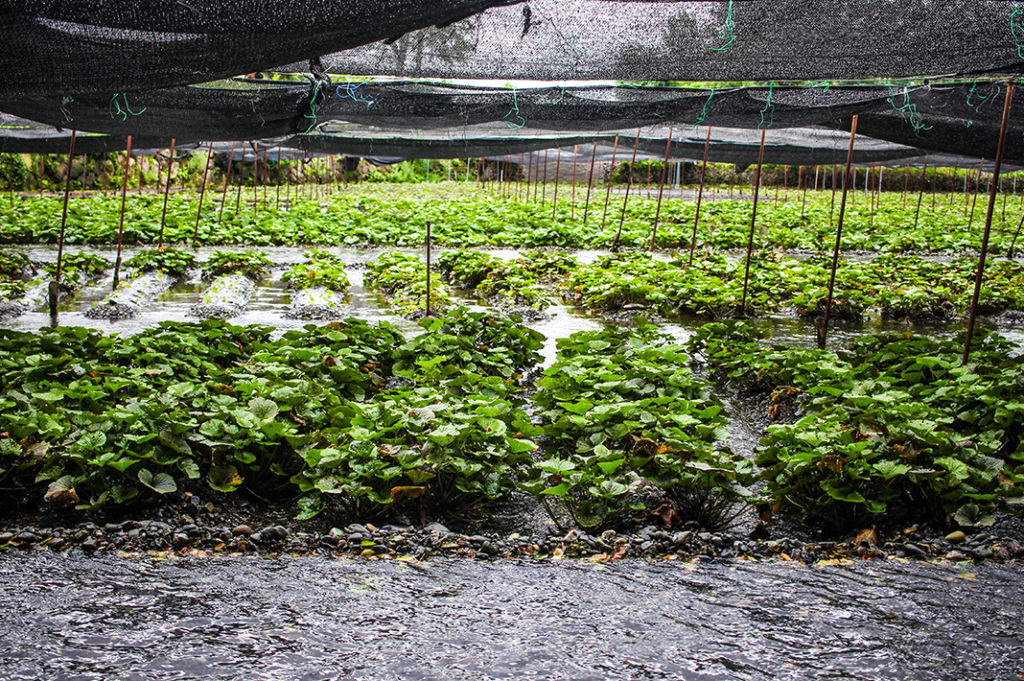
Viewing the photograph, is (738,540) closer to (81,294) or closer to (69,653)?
(69,653)

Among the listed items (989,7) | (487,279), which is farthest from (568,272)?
(989,7)

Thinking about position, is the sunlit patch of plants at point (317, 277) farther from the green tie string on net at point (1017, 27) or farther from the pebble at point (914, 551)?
the pebble at point (914, 551)

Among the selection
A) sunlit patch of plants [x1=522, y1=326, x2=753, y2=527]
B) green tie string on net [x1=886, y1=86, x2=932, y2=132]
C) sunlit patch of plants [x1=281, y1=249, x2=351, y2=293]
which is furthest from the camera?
sunlit patch of plants [x1=281, y1=249, x2=351, y2=293]

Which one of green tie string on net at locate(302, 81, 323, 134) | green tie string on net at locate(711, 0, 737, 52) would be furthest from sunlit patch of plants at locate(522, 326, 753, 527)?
green tie string on net at locate(302, 81, 323, 134)

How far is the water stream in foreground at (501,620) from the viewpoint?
233 centimetres

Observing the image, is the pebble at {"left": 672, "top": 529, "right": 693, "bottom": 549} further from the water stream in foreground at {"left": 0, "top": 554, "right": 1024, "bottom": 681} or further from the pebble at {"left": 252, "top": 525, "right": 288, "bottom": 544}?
the pebble at {"left": 252, "top": 525, "right": 288, "bottom": 544}

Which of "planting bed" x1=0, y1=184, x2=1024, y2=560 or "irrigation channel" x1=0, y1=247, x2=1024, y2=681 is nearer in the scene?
"irrigation channel" x1=0, y1=247, x2=1024, y2=681

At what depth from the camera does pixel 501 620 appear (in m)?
2.65

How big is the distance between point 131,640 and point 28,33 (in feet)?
6.82

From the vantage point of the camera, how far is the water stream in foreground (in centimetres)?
233

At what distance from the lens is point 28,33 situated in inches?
112

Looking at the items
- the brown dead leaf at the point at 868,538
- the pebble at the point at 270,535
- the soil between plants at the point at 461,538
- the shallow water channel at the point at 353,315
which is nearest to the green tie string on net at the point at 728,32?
the shallow water channel at the point at 353,315

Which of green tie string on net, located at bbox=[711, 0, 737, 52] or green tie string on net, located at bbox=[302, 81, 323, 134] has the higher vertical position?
green tie string on net, located at bbox=[711, 0, 737, 52]

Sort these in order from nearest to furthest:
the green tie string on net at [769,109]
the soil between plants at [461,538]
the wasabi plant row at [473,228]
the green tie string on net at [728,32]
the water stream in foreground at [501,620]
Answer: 1. the water stream in foreground at [501,620]
2. the soil between plants at [461,538]
3. the green tie string on net at [728,32]
4. the green tie string on net at [769,109]
5. the wasabi plant row at [473,228]
